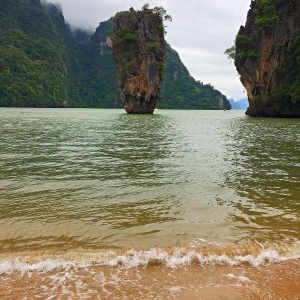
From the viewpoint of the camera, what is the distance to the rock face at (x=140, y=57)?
193 ft

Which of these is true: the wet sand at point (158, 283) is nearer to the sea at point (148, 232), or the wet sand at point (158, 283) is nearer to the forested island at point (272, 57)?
the sea at point (148, 232)

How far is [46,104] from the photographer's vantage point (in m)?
114

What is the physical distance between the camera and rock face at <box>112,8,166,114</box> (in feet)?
193

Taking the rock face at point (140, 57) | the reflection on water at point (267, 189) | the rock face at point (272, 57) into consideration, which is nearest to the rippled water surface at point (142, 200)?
the reflection on water at point (267, 189)

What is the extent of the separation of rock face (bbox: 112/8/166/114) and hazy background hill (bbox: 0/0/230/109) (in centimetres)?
5365

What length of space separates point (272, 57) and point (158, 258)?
48.3 m

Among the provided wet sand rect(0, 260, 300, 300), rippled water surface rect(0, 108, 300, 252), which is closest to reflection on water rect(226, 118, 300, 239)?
rippled water surface rect(0, 108, 300, 252)

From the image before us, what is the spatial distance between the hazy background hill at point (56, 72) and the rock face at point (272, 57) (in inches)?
3038

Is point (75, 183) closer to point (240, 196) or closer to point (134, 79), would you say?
point (240, 196)

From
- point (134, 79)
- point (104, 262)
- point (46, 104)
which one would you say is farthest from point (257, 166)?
point (46, 104)

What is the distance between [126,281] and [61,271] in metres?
0.84

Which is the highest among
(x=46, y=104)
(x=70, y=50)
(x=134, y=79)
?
(x=70, y=50)

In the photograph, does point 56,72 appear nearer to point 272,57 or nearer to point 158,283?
point 272,57

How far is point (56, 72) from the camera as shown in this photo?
449ft
